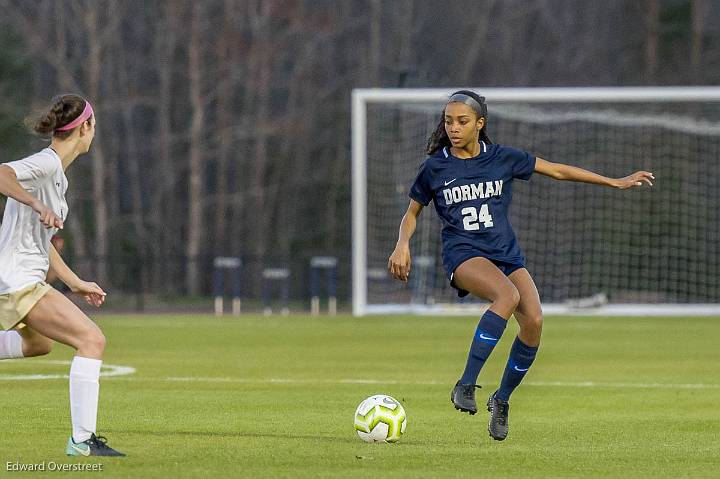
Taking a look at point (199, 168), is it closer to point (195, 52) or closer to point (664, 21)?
point (195, 52)

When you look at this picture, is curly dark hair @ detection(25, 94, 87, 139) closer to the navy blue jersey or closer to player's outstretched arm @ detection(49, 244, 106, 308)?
player's outstretched arm @ detection(49, 244, 106, 308)

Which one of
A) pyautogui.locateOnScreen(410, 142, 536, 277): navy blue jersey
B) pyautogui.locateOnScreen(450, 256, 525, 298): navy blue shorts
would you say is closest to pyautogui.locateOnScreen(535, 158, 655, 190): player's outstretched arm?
pyautogui.locateOnScreen(410, 142, 536, 277): navy blue jersey

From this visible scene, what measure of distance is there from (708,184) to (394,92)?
10.3 metres

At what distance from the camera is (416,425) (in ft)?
33.8

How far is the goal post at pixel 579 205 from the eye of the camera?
27141 mm

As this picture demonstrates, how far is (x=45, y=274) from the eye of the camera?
8.04 metres

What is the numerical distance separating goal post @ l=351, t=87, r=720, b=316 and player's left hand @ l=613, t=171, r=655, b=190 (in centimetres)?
1656

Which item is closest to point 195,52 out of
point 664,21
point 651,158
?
point 651,158

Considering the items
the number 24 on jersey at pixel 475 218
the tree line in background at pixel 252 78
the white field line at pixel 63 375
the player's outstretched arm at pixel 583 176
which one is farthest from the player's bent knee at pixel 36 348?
the tree line in background at pixel 252 78

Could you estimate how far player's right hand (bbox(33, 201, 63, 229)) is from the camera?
24.6 ft

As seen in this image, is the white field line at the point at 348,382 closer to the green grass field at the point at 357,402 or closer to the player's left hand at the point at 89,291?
the green grass field at the point at 357,402

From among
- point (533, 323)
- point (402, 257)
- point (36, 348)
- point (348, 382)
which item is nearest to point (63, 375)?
point (348, 382)

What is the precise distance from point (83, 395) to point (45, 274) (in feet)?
2.27

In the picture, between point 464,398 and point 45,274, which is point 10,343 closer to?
point 45,274
